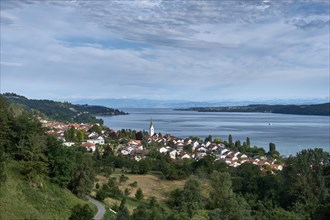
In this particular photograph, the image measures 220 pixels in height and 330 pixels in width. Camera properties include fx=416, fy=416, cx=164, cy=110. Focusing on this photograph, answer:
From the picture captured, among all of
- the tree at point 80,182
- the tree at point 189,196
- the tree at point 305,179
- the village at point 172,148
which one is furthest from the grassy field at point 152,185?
the village at point 172,148

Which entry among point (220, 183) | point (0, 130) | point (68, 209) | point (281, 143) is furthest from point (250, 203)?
point (281, 143)

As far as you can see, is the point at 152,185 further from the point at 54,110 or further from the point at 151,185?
the point at 54,110

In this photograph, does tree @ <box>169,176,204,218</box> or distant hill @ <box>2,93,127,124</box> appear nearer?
tree @ <box>169,176,204,218</box>

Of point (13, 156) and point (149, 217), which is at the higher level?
point (13, 156)

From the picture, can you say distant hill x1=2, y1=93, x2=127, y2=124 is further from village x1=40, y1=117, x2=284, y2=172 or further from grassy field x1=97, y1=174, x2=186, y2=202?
grassy field x1=97, y1=174, x2=186, y2=202

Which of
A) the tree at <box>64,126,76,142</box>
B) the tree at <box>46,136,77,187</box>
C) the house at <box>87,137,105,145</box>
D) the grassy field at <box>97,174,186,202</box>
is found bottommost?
the grassy field at <box>97,174,186,202</box>

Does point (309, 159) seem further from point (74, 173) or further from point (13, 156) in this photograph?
point (13, 156)

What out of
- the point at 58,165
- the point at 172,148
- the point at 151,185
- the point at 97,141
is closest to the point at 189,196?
the point at 151,185

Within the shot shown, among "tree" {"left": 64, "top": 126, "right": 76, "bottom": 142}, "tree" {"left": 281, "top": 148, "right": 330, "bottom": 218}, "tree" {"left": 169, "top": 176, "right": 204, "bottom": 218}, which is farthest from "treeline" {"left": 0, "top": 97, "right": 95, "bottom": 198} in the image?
"tree" {"left": 64, "top": 126, "right": 76, "bottom": 142}
